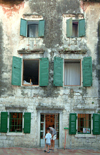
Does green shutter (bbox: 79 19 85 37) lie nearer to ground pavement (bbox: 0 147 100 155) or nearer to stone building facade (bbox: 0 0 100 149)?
stone building facade (bbox: 0 0 100 149)

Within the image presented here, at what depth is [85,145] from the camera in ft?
47.9

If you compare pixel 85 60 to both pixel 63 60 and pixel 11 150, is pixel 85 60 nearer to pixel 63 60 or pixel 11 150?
pixel 63 60

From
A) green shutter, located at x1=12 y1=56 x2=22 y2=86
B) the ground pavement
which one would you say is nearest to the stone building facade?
green shutter, located at x1=12 y1=56 x2=22 y2=86

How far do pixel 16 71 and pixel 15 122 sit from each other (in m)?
3.51

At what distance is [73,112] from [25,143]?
12.7ft

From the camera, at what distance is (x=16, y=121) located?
14.8m

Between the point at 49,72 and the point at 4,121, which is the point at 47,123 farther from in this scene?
the point at 49,72

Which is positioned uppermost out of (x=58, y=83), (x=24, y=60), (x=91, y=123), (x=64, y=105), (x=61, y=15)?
(x=61, y=15)

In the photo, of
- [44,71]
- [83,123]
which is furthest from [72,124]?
[44,71]

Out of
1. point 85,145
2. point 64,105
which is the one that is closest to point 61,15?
point 64,105

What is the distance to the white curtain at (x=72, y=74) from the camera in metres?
15.5

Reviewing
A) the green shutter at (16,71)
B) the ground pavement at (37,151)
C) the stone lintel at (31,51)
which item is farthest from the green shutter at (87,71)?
the green shutter at (16,71)

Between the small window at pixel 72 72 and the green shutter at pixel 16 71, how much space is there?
332 centimetres

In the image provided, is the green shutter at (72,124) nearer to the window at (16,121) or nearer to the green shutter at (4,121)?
the window at (16,121)
